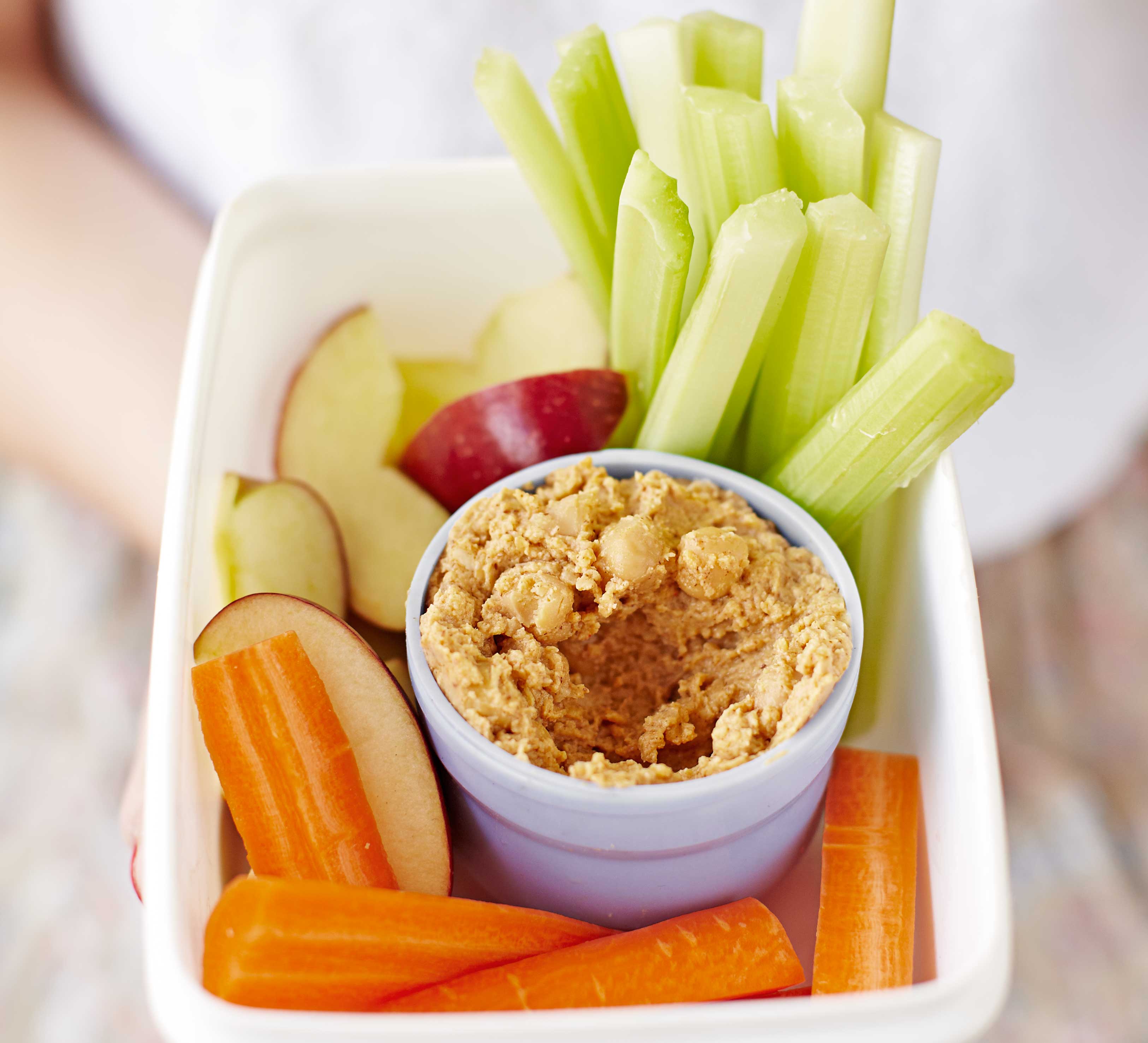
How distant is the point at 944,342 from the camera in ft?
2.07

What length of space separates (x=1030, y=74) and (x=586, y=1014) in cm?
107

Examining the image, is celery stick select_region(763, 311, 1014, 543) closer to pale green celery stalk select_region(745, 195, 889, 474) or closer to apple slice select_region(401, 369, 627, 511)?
pale green celery stalk select_region(745, 195, 889, 474)

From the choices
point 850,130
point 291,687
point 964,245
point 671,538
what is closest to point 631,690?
point 671,538

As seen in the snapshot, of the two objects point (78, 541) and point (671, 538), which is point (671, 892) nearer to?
point (671, 538)

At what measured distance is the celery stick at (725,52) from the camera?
0.76 m

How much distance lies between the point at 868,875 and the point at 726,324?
38 centimetres

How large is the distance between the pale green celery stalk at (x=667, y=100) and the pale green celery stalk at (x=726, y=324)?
0.16ft

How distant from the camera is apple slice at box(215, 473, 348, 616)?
2.47 feet

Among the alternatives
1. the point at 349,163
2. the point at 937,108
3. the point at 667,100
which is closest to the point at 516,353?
the point at 667,100

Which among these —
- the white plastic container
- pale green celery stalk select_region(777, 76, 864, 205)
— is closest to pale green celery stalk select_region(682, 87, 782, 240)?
pale green celery stalk select_region(777, 76, 864, 205)

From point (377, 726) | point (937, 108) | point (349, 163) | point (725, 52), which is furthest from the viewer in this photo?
point (349, 163)

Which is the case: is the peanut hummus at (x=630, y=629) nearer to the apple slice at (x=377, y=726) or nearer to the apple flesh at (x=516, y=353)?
the apple slice at (x=377, y=726)

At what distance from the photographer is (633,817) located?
576 millimetres

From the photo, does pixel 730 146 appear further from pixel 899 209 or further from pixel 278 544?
pixel 278 544
